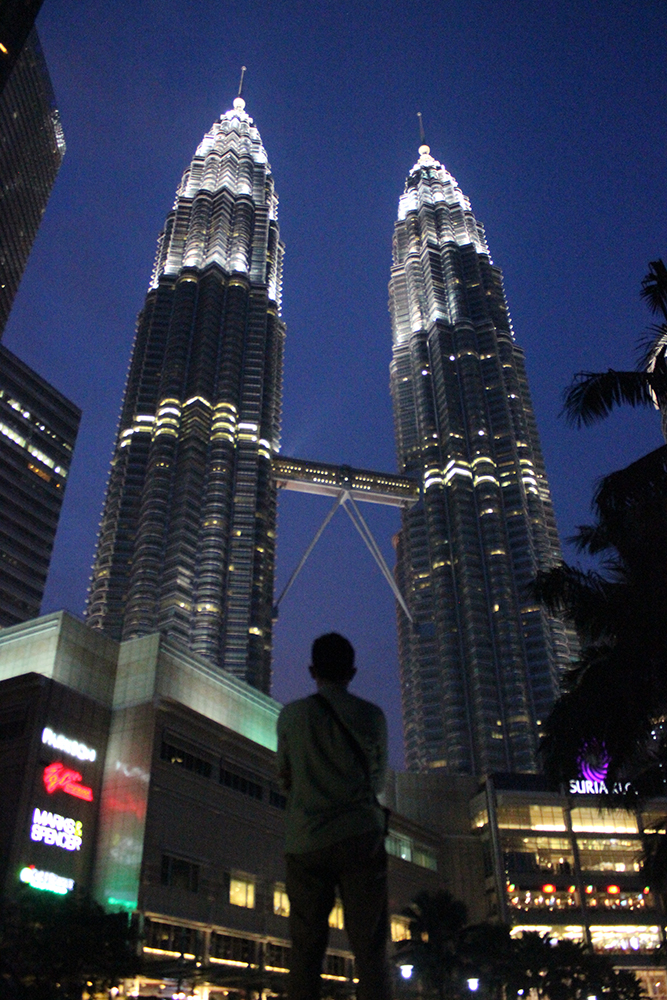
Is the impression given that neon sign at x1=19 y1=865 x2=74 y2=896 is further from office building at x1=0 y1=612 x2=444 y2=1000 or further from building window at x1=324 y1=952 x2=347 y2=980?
building window at x1=324 y1=952 x2=347 y2=980

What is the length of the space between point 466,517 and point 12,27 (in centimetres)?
11555

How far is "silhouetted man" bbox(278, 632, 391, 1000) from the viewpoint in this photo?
4141 millimetres

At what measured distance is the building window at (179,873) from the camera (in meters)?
47.7

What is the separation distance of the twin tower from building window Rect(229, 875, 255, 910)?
172ft

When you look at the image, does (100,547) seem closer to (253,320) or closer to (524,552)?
(253,320)

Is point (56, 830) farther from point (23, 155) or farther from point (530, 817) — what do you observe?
point (23, 155)

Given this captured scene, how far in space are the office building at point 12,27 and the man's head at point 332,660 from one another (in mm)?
33759

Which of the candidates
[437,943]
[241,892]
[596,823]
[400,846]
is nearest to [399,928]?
[400,846]

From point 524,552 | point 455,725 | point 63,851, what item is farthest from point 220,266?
point 63,851

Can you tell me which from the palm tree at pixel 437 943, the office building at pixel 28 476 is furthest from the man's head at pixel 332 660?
the office building at pixel 28 476

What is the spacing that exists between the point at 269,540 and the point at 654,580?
117 meters

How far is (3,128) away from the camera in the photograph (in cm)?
13188

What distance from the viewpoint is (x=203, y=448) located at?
129 meters

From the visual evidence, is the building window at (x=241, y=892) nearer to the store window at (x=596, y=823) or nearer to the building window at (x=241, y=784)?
the building window at (x=241, y=784)
